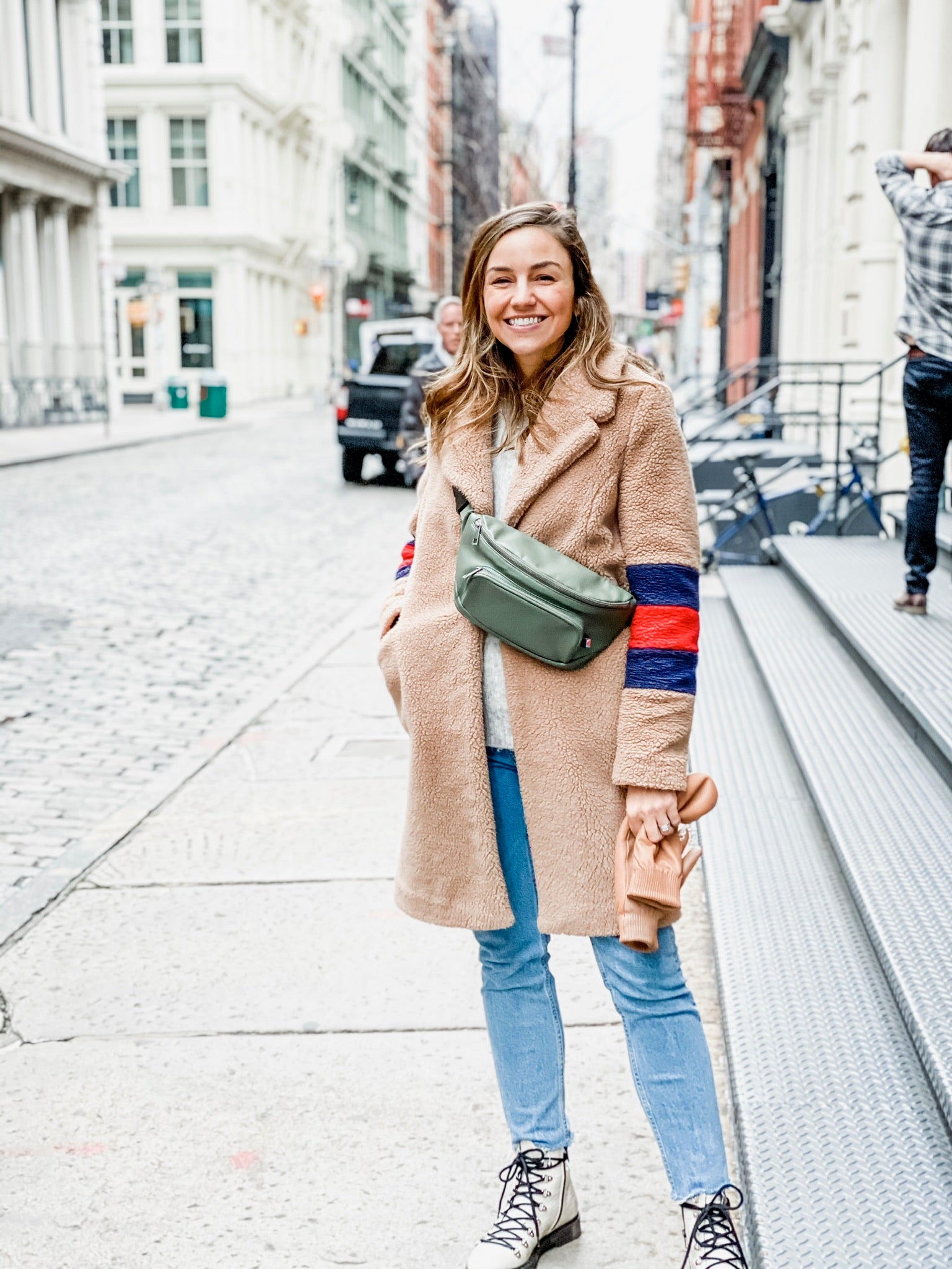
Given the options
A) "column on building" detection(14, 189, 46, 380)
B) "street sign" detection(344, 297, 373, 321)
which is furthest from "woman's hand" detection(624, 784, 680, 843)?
"street sign" detection(344, 297, 373, 321)

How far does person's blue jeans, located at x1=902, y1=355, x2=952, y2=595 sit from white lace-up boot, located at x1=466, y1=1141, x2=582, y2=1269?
423 cm

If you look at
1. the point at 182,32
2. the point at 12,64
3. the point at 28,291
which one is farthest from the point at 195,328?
the point at 12,64

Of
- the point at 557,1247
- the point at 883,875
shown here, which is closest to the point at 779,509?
the point at 883,875

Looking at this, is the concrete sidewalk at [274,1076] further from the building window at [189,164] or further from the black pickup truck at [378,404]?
the building window at [189,164]

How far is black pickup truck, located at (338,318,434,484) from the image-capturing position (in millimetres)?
18578

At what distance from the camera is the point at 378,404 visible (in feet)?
61.0

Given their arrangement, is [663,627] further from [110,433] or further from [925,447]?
[110,433]

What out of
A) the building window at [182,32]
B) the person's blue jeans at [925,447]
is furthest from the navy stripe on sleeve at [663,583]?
the building window at [182,32]

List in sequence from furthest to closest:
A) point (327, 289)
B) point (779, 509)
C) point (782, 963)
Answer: point (327, 289) < point (779, 509) < point (782, 963)

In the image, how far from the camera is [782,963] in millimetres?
3588

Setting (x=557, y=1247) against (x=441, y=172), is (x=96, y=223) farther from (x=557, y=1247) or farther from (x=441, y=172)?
(x=441, y=172)

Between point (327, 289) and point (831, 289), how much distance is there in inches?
1786

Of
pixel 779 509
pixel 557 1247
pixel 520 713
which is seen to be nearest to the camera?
pixel 520 713

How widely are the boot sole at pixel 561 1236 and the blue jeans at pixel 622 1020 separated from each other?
0.18 metres
